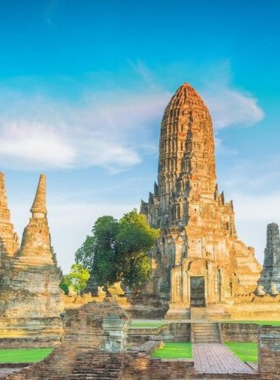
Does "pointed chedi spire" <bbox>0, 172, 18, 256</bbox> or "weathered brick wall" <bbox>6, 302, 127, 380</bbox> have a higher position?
"pointed chedi spire" <bbox>0, 172, 18, 256</bbox>

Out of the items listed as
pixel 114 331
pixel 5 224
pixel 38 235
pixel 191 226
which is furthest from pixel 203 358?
pixel 191 226

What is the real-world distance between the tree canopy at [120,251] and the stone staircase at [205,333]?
20.5 metres

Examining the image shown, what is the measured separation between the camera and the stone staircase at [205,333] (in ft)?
89.4

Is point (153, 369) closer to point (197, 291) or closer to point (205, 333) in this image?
point (205, 333)

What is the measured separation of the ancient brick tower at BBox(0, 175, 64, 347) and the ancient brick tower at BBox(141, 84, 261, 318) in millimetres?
14866

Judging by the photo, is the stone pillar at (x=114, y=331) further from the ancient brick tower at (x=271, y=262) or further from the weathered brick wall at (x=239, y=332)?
the ancient brick tower at (x=271, y=262)

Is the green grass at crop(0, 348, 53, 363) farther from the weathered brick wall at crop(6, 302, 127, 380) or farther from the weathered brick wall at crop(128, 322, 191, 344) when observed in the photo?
the weathered brick wall at crop(128, 322, 191, 344)

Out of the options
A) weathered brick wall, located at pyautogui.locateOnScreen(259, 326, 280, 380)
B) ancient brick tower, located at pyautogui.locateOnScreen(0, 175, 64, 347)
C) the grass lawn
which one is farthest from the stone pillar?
ancient brick tower, located at pyautogui.locateOnScreen(0, 175, 64, 347)

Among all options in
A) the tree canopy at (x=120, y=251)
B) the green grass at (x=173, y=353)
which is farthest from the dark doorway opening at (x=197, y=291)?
the green grass at (x=173, y=353)

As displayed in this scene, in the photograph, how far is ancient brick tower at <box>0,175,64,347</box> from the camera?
23562 mm

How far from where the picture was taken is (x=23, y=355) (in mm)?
18891

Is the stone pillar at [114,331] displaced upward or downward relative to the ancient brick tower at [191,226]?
downward

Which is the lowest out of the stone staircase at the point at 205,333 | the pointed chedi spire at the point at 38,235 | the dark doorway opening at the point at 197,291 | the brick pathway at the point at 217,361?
the brick pathway at the point at 217,361

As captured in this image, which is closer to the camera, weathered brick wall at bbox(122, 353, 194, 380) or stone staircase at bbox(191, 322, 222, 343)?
weathered brick wall at bbox(122, 353, 194, 380)
